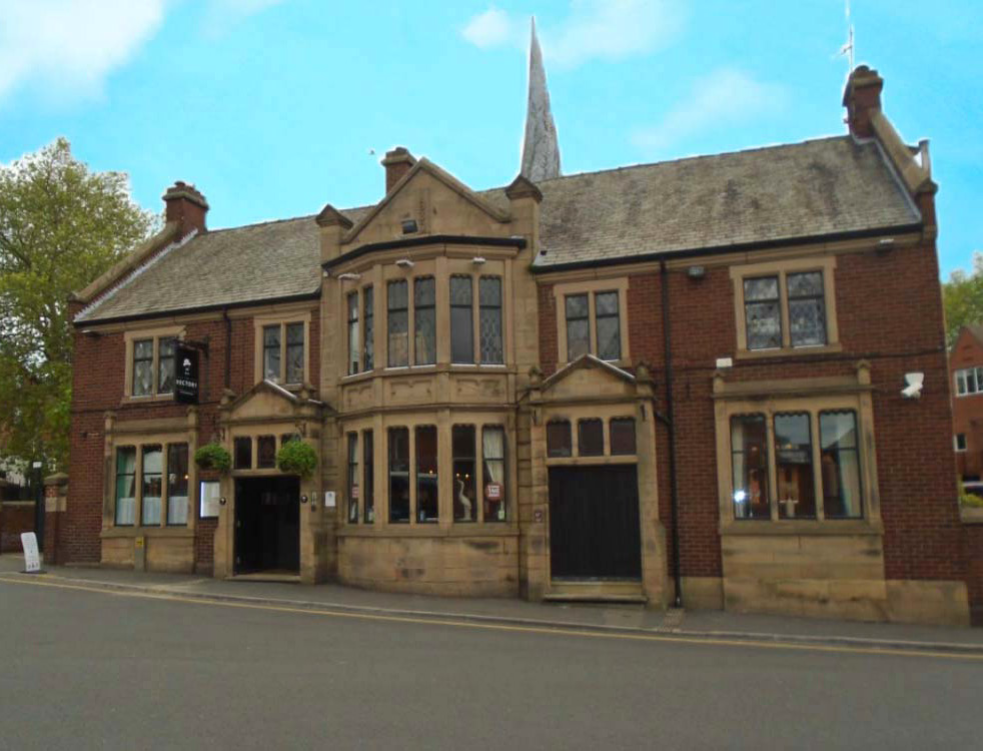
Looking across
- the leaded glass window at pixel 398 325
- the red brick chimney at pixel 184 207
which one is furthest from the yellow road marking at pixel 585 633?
the red brick chimney at pixel 184 207

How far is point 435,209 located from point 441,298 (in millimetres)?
2105

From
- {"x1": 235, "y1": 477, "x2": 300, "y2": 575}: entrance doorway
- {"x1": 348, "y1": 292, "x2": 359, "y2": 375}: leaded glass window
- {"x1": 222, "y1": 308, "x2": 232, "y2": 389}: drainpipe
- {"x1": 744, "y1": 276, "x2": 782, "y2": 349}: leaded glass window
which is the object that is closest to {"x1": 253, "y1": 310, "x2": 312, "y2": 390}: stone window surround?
{"x1": 222, "y1": 308, "x2": 232, "y2": 389}: drainpipe

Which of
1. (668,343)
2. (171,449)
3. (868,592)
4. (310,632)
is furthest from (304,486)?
(868,592)

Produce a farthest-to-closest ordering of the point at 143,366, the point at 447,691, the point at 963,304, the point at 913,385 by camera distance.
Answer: the point at 963,304, the point at 143,366, the point at 913,385, the point at 447,691

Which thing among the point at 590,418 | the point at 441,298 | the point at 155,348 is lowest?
the point at 590,418

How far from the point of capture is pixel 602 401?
16.7 meters

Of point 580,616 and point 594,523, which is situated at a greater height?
point 594,523

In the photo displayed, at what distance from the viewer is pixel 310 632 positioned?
12508 mm

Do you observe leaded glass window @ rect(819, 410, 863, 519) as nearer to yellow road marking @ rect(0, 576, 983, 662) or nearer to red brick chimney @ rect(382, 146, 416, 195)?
yellow road marking @ rect(0, 576, 983, 662)

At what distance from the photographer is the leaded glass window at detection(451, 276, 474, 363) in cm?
1780

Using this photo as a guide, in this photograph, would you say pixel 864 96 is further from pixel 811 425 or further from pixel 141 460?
pixel 141 460

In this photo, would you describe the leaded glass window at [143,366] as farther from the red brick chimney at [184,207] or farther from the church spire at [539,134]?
the church spire at [539,134]

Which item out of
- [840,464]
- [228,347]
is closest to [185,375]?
[228,347]

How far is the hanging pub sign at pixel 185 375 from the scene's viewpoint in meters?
20.2
